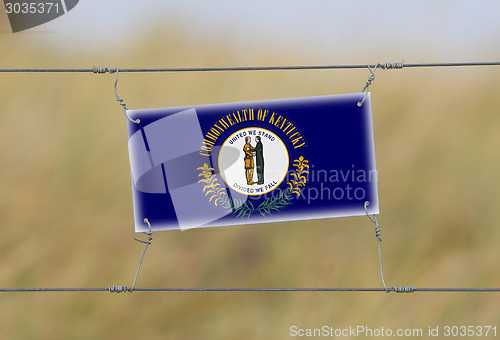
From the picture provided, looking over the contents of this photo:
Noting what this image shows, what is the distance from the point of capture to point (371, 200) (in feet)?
6.25

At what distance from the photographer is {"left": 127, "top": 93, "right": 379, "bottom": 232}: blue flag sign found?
6.25 ft

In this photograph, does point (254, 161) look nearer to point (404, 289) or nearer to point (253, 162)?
point (253, 162)

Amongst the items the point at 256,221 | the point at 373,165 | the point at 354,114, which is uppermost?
the point at 354,114

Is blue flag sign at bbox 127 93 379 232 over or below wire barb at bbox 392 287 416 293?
over

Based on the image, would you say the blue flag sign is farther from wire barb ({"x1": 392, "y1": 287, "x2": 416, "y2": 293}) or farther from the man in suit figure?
wire barb ({"x1": 392, "y1": 287, "x2": 416, "y2": 293})

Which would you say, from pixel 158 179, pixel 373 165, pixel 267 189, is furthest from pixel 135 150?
pixel 373 165

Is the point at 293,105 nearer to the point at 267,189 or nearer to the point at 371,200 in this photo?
the point at 267,189

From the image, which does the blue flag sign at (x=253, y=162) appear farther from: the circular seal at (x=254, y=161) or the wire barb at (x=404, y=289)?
the wire barb at (x=404, y=289)

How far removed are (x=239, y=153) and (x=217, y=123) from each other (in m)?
0.14

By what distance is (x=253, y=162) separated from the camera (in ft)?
6.25

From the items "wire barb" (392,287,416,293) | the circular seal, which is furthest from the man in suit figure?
"wire barb" (392,287,416,293)

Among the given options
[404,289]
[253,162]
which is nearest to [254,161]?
[253,162]

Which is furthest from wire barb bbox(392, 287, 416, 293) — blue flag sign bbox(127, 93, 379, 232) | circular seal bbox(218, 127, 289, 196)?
circular seal bbox(218, 127, 289, 196)

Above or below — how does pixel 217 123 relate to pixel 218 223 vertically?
above
